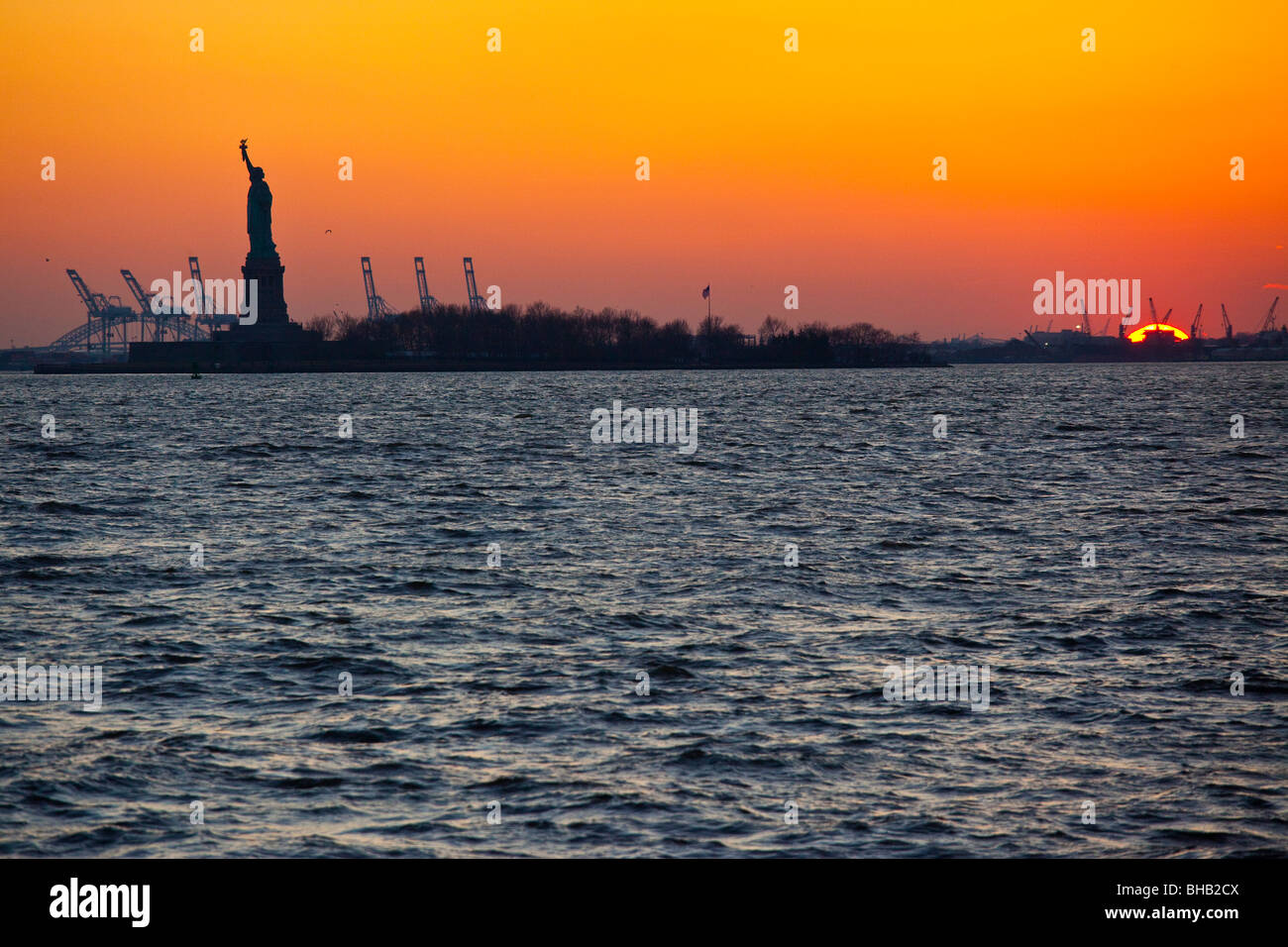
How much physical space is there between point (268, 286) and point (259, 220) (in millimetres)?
11177

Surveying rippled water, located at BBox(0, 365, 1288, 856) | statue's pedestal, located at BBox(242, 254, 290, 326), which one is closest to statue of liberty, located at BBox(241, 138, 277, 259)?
statue's pedestal, located at BBox(242, 254, 290, 326)

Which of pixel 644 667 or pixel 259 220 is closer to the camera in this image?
pixel 644 667

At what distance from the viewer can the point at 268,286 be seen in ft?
613

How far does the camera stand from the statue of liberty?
586 feet

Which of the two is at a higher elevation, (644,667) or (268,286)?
(268,286)

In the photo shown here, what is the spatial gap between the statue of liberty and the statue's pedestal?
47.6 inches

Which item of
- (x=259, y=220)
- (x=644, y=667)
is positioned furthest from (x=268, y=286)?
(x=644, y=667)

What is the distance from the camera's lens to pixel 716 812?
34.9 ft

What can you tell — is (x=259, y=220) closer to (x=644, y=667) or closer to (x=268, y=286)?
(x=268, y=286)

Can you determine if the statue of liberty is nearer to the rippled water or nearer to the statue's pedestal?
the statue's pedestal

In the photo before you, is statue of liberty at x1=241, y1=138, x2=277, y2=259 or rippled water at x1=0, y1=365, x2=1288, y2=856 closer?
rippled water at x1=0, y1=365, x2=1288, y2=856
